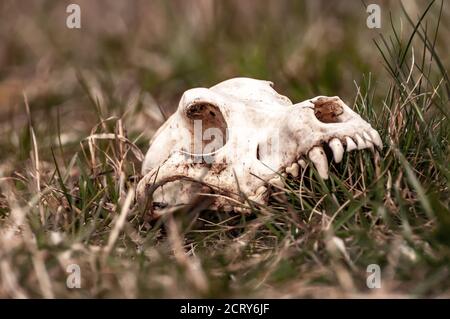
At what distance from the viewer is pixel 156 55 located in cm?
564

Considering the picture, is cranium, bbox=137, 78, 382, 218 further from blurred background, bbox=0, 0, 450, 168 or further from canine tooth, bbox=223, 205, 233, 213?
blurred background, bbox=0, 0, 450, 168

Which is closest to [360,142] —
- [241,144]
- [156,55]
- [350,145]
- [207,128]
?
[350,145]

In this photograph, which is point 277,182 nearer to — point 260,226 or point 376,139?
point 260,226

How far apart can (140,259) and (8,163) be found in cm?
140

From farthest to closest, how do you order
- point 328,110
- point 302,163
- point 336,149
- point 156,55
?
point 156,55 < point 328,110 < point 302,163 < point 336,149

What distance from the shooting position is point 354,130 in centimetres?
259

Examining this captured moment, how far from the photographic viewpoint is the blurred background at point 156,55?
439cm

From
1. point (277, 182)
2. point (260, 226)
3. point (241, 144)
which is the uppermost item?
point (241, 144)

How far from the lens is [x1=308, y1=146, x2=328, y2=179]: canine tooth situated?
2574 mm

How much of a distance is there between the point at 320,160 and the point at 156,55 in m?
3.23

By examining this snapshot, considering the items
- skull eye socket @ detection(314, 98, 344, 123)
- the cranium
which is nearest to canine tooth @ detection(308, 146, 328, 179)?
the cranium

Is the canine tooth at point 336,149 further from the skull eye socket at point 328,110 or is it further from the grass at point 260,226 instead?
the skull eye socket at point 328,110

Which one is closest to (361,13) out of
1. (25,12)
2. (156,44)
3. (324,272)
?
(156,44)

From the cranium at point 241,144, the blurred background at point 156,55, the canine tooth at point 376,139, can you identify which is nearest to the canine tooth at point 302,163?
the cranium at point 241,144
